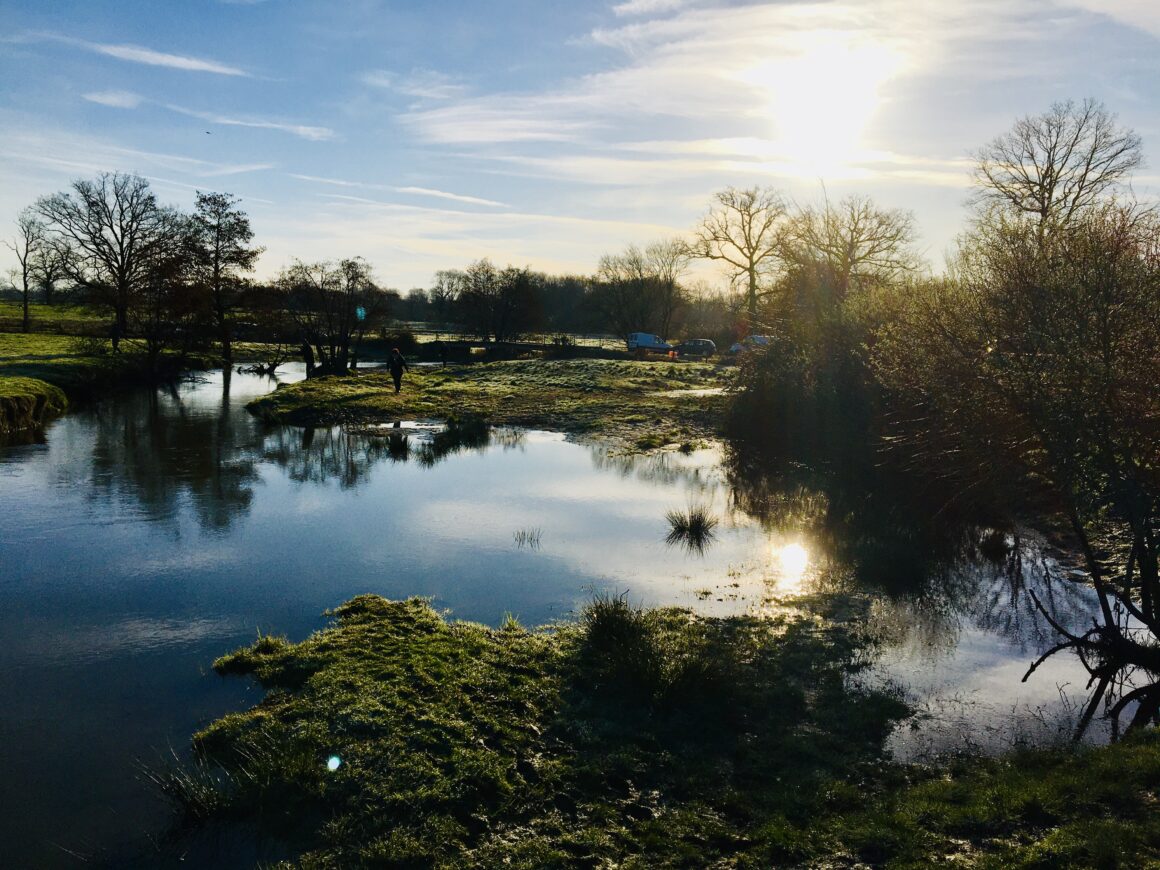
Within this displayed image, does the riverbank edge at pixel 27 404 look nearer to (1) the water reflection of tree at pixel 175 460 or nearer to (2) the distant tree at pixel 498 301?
(1) the water reflection of tree at pixel 175 460

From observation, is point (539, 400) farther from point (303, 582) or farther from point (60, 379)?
point (303, 582)

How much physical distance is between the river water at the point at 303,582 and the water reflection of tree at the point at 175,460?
0.42 feet

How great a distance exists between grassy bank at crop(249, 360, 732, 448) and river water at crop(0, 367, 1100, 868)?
8303 mm

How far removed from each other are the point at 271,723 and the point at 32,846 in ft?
6.52

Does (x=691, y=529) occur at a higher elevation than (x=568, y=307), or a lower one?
lower

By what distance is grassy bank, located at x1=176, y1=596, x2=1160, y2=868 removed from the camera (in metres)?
5.64

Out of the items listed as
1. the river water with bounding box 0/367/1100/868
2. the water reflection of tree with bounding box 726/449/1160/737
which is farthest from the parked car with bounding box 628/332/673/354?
the water reflection of tree with bounding box 726/449/1160/737

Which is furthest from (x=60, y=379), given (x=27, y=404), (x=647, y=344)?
(x=647, y=344)

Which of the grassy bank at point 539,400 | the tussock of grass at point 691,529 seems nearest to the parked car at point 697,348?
the grassy bank at point 539,400

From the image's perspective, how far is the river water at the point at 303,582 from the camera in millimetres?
7125

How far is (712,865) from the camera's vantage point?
217 inches

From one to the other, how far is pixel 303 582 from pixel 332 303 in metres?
37.1

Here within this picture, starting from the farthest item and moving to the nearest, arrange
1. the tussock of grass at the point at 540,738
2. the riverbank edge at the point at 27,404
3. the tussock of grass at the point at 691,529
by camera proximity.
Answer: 1. the riverbank edge at the point at 27,404
2. the tussock of grass at the point at 691,529
3. the tussock of grass at the point at 540,738

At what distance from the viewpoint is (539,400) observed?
122ft
